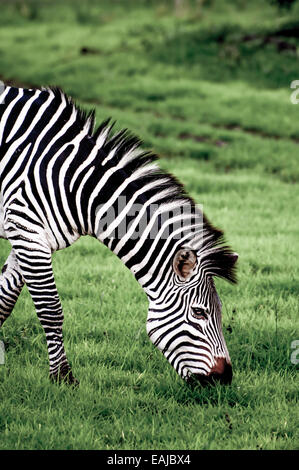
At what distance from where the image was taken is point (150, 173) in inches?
180

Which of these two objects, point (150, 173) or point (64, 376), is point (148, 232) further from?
point (64, 376)

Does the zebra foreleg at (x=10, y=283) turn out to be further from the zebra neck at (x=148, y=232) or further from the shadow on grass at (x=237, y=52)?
the shadow on grass at (x=237, y=52)

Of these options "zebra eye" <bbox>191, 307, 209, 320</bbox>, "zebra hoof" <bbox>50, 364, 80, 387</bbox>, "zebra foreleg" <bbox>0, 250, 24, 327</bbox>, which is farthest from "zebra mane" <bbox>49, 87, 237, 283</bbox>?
"zebra hoof" <bbox>50, 364, 80, 387</bbox>

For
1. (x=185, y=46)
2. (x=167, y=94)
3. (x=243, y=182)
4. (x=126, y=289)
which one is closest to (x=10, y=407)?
(x=126, y=289)

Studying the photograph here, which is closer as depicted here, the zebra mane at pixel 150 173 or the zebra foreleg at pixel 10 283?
the zebra mane at pixel 150 173

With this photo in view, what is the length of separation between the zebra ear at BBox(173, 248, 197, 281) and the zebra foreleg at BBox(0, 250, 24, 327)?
1.49 m

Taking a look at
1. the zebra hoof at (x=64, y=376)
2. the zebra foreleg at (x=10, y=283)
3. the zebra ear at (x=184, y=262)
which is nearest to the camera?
the zebra ear at (x=184, y=262)

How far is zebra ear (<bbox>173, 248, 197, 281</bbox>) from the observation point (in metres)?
4.20

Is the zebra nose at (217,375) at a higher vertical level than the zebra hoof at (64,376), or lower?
higher

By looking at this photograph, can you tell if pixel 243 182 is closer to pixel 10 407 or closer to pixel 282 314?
pixel 282 314

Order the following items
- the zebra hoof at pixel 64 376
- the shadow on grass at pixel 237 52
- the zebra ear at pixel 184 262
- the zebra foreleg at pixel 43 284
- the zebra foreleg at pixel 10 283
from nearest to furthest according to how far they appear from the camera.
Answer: the zebra ear at pixel 184 262, the zebra foreleg at pixel 43 284, the zebra hoof at pixel 64 376, the zebra foreleg at pixel 10 283, the shadow on grass at pixel 237 52

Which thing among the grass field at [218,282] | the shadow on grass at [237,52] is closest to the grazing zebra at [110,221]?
the grass field at [218,282]

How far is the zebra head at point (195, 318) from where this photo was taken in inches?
166
